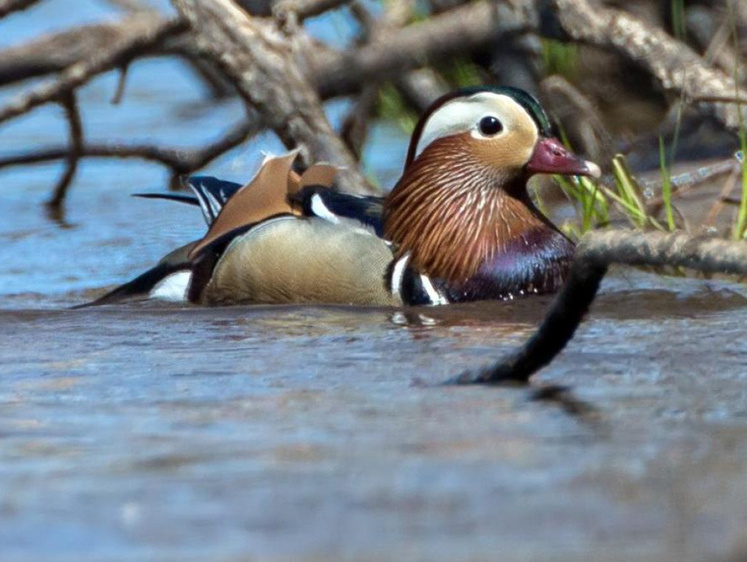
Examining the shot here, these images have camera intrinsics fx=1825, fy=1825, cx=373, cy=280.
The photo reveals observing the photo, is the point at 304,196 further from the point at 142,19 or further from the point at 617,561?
the point at 617,561

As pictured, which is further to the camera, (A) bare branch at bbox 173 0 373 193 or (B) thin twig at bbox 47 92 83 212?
(B) thin twig at bbox 47 92 83 212

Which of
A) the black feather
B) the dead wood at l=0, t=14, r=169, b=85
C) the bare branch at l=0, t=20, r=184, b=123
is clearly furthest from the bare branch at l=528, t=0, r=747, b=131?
the dead wood at l=0, t=14, r=169, b=85

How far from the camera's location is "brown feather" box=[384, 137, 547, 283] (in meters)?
5.22

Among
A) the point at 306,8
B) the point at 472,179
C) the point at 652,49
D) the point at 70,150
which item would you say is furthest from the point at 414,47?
the point at 472,179

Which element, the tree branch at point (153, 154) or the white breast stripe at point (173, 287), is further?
the tree branch at point (153, 154)

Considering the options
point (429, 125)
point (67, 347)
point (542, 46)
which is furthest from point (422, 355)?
point (542, 46)

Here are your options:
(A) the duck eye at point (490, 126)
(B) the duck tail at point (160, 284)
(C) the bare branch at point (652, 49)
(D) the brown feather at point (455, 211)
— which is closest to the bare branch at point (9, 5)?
(B) the duck tail at point (160, 284)

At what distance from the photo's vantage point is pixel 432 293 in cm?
505

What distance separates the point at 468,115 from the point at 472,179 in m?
0.20

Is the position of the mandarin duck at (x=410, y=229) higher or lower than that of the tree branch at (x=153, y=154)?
higher

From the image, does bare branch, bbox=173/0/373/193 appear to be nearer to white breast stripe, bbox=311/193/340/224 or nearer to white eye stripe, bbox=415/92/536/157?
white eye stripe, bbox=415/92/536/157

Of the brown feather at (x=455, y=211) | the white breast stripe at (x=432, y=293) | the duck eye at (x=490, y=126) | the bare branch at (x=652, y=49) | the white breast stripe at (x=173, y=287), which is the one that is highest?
the bare branch at (x=652, y=49)

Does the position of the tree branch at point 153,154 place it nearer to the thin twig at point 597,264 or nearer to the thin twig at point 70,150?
the thin twig at point 70,150

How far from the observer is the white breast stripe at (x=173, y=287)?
537 centimetres
